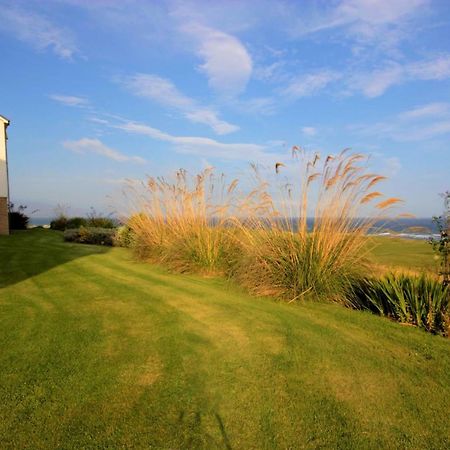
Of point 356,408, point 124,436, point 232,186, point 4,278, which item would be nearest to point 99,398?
point 124,436

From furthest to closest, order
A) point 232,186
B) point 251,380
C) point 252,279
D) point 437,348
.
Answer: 1. point 232,186
2. point 252,279
3. point 437,348
4. point 251,380

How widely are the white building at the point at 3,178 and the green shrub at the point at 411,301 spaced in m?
13.8

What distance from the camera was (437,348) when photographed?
3.55 metres

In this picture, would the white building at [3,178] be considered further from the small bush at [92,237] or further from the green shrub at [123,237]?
the green shrub at [123,237]

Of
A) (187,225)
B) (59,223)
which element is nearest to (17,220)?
(59,223)

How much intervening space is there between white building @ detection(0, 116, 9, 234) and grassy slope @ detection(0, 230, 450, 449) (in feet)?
36.8

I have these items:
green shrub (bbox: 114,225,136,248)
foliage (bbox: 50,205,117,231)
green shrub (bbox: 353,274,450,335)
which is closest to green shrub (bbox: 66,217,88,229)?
foliage (bbox: 50,205,117,231)

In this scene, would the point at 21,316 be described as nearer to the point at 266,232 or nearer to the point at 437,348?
the point at 266,232

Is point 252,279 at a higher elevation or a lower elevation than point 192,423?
higher

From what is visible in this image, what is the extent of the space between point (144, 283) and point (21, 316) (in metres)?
2.04

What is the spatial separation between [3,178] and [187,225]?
10.5 meters

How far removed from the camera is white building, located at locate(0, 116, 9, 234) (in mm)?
14602

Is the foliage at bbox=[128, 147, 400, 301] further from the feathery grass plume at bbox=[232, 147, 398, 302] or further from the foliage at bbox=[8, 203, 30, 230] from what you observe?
the foliage at bbox=[8, 203, 30, 230]

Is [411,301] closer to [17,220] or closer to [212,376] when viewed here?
[212,376]
